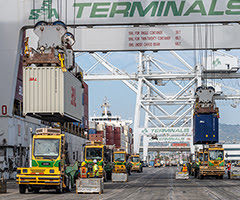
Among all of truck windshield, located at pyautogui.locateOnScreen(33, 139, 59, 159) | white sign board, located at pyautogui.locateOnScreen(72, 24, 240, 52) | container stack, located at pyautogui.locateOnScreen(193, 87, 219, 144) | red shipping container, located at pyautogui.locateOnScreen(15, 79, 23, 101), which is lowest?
truck windshield, located at pyautogui.locateOnScreen(33, 139, 59, 159)

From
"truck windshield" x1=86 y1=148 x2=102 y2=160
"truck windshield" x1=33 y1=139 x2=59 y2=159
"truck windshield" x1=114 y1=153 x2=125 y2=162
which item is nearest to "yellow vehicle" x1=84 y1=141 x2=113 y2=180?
"truck windshield" x1=86 y1=148 x2=102 y2=160

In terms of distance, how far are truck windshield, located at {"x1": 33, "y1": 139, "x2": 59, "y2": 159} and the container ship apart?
60264 mm

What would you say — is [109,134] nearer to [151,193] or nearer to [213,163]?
[213,163]

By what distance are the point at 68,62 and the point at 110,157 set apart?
42.5 ft

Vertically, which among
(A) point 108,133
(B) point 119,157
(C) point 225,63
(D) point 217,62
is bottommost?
(B) point 119,157

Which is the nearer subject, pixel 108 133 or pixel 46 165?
pixel 46 165

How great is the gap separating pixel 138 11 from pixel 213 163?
16.7 m

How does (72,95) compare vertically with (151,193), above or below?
above

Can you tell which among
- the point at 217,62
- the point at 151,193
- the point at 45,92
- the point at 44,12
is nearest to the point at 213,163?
the point at 151,193

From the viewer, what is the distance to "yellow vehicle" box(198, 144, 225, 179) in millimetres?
39375

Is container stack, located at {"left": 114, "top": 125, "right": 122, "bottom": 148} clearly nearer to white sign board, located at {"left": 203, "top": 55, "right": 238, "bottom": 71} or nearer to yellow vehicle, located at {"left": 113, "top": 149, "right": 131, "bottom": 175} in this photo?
white sign board, located at {"left": 203, "top": 55, "right": 238, "bottom": 71}

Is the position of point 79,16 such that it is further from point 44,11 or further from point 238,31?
point 238,31

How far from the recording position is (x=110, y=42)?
29.7 meters

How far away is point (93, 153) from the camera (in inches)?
1332
